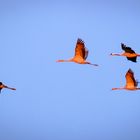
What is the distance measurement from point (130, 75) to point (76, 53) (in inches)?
94.0

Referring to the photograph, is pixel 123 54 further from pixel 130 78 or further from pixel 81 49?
pixel 81 49

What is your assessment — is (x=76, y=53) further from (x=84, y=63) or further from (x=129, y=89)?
(x=129, y=89)

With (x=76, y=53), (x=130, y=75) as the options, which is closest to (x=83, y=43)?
(x=76, y=53)

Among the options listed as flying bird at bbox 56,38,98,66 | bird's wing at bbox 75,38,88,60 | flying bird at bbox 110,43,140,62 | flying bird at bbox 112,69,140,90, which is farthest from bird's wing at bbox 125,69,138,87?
bird's wing at bbox 75,38,88,60

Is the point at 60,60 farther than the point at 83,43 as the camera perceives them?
Yes

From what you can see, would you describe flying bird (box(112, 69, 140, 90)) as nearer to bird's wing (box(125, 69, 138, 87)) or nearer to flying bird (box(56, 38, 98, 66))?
bird's wing (box(125, 69, 138, 87))

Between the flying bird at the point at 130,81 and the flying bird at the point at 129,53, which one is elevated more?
the flying bird at the point at 129,53

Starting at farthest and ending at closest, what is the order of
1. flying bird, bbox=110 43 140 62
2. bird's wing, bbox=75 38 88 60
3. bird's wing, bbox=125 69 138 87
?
bird's wing, bbox=125 69 138 87 < flying bird, bbox=110 43 140 62 < bird's wing, bbox=75 38 88 60

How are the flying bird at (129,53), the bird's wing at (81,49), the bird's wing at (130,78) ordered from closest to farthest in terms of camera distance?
1. the bird's wing at (81,49)
2. the flying bird at (129,53)
3. the bird's wing at (130,78)

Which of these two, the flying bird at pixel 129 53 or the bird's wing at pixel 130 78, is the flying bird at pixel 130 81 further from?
the flying bird at pixel 129 53

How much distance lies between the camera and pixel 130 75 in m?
32.1

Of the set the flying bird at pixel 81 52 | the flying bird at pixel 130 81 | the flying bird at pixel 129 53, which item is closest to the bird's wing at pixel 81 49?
the flying bird at pixel 81 52

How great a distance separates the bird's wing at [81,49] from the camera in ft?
99.4

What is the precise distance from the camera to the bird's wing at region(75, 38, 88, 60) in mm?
30288
